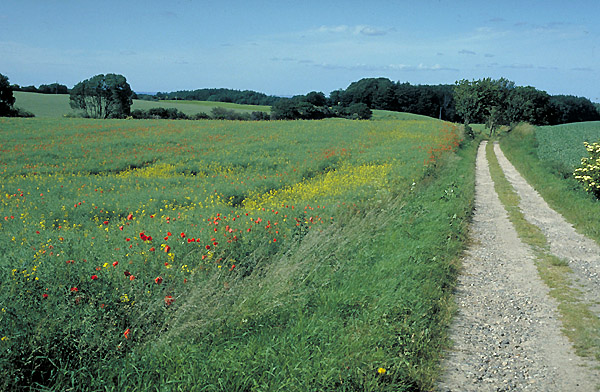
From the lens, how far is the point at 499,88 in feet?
225

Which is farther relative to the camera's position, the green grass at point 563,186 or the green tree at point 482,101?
the green tree at point 482,101

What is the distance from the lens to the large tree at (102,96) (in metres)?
61.2

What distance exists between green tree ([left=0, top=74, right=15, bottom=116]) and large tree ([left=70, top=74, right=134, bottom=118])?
8299 millimetres

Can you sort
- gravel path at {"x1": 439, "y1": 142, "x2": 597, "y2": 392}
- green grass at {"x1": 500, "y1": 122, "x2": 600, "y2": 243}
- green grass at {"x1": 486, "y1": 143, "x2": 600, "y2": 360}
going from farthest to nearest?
green grass at {"x1": 500, "y1": 122, "x2": 600, "y2": 243} < green grass at {"x1": 486, "y1": 143, "x2": 600, "y2": 360} < gravel path at {"x1": 439, "y1": 142, "x2": 597, "y2": 392}

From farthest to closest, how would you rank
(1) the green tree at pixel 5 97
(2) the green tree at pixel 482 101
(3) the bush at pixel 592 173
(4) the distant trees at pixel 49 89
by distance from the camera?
(4) the distant trees at pixel 49 89, (2) the green tree at pixel 482 101, (1) the green tree at pixel 5 97, (3) the bush at pixel 592 173

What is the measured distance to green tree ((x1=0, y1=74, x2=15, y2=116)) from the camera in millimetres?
53781

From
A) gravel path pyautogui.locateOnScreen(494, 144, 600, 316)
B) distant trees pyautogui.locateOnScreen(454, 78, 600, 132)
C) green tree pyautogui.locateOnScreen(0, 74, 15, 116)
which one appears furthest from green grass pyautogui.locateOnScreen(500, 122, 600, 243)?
green tree pyautogui.locateOnScreen(0, 74, 15, 116)

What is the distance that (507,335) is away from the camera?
5.58 m

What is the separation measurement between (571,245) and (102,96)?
6500 cm

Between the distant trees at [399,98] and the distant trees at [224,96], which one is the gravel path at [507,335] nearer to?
the distant trees at [224,96]

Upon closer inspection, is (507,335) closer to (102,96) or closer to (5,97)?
(5,97)

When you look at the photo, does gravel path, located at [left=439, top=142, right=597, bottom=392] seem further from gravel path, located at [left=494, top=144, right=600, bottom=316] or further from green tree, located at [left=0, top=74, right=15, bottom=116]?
green tree, located at [left=0, top=74, right=15, bottom=116]

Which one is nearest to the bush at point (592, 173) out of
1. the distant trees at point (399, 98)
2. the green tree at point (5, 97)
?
the green tree at point (5, 97)

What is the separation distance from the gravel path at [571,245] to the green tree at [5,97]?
60.8m
